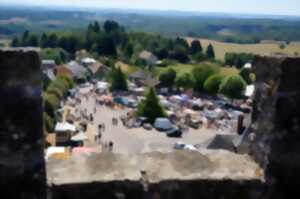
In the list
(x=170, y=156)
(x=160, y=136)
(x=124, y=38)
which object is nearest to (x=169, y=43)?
(x=124, y=38)

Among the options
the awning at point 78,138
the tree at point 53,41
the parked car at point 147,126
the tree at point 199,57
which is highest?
the awning at point 78,138

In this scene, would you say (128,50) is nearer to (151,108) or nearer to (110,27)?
(110,27)

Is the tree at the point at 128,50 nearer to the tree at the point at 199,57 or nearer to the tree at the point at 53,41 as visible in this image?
the tree at the point at 199,57

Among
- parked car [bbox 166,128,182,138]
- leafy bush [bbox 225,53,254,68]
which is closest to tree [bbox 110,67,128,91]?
parked car [bbox 166,128,182,138]

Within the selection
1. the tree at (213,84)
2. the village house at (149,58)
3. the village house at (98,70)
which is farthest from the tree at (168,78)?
the village house at (149,58)

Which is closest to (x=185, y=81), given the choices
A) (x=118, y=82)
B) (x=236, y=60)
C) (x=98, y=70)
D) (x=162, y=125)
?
(x=118, y=82)
